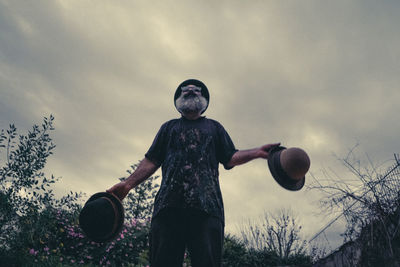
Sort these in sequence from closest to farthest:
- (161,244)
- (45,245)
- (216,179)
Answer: (161,244) < (216,179) < (45,245)

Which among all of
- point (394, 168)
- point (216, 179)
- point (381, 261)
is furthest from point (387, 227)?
point (216, 179)

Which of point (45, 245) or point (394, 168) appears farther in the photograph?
point (45, 245)

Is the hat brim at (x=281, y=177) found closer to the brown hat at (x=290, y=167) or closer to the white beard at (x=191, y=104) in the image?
the brown hat at (x=290, y=167)

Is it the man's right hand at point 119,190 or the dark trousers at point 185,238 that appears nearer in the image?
the dark trousers at point 185,238

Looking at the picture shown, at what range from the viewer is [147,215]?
10523 mm

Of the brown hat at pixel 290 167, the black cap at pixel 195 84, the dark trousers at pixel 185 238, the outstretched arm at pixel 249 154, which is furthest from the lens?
the black cap at pixel 195 84

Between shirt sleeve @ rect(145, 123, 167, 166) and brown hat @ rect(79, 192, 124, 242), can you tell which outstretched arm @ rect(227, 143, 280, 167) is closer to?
shirt sleeve @ rect(145, 123, 167, 166)

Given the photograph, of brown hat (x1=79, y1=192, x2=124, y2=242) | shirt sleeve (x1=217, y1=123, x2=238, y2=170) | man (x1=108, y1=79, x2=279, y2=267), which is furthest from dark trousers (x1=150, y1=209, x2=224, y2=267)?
shirt sleeve (x1=217, y1=123, x2=238, y2=170)

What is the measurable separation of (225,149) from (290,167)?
0.79 m

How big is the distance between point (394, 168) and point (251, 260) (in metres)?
6.89

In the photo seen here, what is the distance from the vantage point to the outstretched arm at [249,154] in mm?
2291

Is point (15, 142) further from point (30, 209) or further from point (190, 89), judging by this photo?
point (190, 89)

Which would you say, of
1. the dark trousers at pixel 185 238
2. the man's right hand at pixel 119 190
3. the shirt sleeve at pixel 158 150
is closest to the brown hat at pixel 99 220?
the man's right hand at pixel 119 190

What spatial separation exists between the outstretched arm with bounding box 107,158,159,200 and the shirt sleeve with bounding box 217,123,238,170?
58 centimetres
